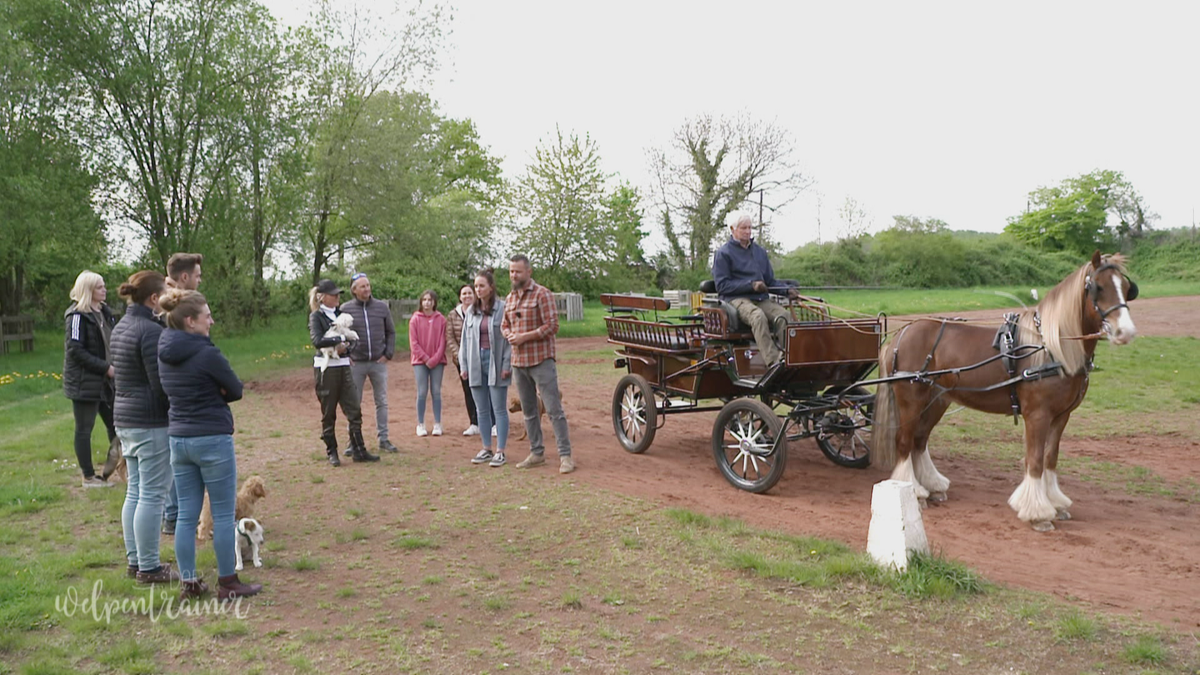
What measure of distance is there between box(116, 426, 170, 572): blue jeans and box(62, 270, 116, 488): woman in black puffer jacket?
1989 mm

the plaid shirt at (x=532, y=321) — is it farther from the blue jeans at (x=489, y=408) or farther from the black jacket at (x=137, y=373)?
the black jacket at (x=137, y=373)

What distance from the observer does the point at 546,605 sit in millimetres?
4914

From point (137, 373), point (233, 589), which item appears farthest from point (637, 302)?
point (233, 589)

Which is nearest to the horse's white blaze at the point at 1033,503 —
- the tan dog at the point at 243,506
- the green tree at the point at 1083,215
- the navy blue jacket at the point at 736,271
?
the navy blue jacket at the point at 736,271

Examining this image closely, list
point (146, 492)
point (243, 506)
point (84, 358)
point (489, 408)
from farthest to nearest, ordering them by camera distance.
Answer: point (489, 408)
point (84, 358)
point (243, 506)
point (146, 492)

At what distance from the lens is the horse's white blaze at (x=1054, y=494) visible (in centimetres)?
662

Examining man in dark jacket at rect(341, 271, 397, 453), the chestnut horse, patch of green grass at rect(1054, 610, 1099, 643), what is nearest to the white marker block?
patch of green grass at rect(1054, 610, 1099, 643)

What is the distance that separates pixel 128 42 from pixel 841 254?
125 feet

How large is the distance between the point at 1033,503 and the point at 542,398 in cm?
424

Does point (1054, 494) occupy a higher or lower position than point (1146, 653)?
higher

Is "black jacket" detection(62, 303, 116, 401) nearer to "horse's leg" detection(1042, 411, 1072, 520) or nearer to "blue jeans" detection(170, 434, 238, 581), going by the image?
"blue jeans" detection(170, 434, 238, 581)

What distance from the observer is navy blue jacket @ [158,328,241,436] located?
4738 mm

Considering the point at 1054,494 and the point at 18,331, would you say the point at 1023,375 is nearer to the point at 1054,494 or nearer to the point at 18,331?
the point at 1054,494

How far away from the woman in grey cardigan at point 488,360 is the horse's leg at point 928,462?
153 inches
